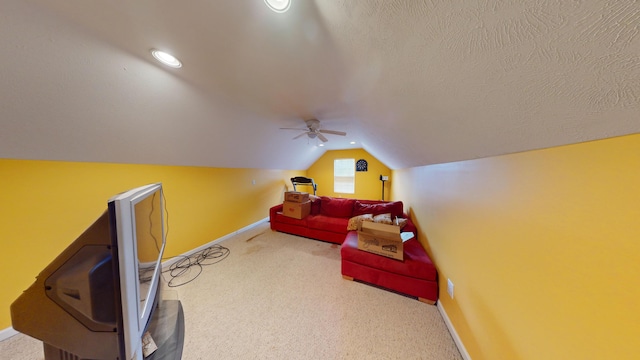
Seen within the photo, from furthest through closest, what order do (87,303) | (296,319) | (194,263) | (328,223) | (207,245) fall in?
(328,223) → (207,245) → (194,263) → (296,319) → (87,303)

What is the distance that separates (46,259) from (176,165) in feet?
4.57

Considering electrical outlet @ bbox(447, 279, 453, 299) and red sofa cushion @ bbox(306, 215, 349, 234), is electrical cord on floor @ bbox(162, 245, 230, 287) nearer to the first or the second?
red sofa cushion @ bbox(306, 215, 349, 234)

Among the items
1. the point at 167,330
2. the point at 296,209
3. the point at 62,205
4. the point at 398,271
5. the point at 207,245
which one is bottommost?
the point at 207,245

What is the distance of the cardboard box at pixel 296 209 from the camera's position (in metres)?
3.19

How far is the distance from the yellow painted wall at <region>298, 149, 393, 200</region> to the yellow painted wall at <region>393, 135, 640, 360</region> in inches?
142

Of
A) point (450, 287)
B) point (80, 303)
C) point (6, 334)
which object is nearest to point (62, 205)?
point (6, 334)

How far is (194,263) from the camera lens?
97.8 inches

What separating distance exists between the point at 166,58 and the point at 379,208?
312 centimetres

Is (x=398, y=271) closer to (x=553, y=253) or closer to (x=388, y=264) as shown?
(x=388, y=264)

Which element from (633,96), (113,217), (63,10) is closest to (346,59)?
(633,96)

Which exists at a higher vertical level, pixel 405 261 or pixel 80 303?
pixel 80 303

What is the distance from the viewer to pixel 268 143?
2.90m

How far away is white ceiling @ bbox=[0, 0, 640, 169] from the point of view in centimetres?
46

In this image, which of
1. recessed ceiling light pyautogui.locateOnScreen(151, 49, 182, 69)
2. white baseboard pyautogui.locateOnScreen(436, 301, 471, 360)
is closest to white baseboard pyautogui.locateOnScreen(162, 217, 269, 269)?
recessed ceiling light pyautogui.locateOnScreen(151, 49, 182, 69)
